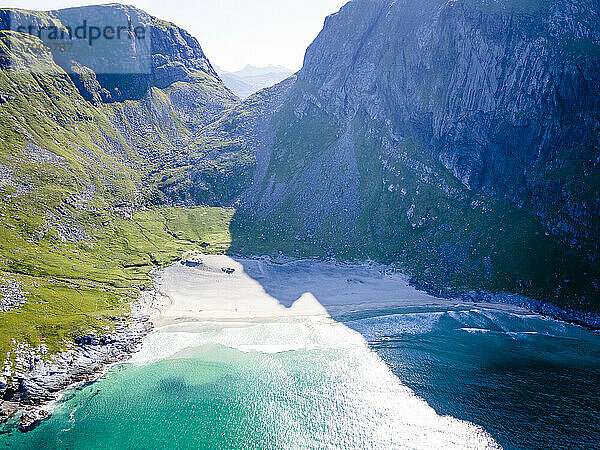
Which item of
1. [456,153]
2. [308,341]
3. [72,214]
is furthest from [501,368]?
[72,214]

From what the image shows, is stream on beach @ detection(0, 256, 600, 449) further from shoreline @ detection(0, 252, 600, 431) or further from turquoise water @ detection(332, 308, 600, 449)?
shoreline @ detection(0, 252, 600, 431)

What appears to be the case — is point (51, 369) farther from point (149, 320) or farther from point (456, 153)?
point (456, 153)

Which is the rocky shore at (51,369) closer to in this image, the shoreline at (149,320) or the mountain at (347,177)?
the shoreline at (149,320)

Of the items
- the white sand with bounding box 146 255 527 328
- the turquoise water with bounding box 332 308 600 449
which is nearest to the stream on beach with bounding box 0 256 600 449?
the turquoise water with bounding box 332 308 600 449

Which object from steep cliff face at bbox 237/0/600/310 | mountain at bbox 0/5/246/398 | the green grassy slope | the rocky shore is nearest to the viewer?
the rocky shore

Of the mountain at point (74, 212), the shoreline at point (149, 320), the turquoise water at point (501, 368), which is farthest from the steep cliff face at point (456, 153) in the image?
the mountain at point (74, 212)

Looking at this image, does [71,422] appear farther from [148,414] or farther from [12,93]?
[12,93]

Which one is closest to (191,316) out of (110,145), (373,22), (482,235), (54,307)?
(54,307)
